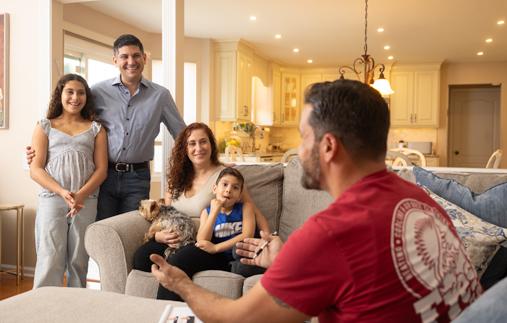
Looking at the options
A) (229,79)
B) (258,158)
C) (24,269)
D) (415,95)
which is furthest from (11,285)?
(415,95)

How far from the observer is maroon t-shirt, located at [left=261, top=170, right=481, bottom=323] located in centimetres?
89

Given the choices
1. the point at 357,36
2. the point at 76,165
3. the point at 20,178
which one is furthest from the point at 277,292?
the point at 357,36

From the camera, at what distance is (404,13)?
218 inches

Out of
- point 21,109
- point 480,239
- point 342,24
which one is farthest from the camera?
point 342,24

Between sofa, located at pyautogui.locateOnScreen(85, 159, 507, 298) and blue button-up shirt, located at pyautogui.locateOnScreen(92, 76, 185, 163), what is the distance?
0.40 m

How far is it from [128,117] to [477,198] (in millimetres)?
2004

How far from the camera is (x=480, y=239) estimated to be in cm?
197

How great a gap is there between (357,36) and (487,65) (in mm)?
3447

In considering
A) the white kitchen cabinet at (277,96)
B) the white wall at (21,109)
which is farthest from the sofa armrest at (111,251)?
the white kitchen cabinet at (277,96)

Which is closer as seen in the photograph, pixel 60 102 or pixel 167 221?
pixel 167 221

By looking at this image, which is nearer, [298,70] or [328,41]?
[328,41]

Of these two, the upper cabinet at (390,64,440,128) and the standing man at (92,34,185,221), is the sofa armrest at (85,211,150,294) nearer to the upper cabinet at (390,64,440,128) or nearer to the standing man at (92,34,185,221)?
the standing man at (92,34,185,221)

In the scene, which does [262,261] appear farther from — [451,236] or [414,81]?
[414,81]

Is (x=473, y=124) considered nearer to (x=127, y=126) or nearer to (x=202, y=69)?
(x=202, y=69)
